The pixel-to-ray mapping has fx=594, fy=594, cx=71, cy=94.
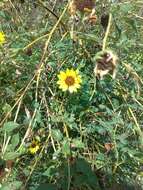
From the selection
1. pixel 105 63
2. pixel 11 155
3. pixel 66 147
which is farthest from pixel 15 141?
pixel 105 63

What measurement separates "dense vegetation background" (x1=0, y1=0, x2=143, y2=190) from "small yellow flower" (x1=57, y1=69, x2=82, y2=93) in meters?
0.04

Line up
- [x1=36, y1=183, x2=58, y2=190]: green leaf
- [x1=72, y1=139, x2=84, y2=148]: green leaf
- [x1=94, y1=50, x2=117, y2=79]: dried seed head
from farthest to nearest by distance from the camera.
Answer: [x1=72, y1=139, x2=84, y2=148]: green leaf, [x1=36, y1=183, x2=58, y2=190]: green leaf, [x1=94, y1=50, x2=117, y2=79]: dried seed head

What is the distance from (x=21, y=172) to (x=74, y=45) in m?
0.46

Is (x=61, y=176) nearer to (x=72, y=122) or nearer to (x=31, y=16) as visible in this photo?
(x=72, y=122)

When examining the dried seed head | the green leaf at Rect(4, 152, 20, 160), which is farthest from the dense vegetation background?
the dried seed head

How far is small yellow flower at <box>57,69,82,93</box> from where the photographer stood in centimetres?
182

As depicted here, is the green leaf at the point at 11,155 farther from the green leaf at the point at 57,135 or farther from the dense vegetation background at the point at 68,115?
the green leaf at the point at 57,135

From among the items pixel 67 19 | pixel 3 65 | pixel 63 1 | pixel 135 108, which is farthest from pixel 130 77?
pixel 63 1

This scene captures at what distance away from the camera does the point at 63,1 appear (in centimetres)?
248

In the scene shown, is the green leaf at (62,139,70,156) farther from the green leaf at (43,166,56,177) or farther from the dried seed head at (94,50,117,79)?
the dried seed head at (94,50,117,79)

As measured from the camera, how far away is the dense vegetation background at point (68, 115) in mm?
Result: 1743

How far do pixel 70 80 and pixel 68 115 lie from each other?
11cm

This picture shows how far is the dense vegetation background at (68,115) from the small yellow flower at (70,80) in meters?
0.04

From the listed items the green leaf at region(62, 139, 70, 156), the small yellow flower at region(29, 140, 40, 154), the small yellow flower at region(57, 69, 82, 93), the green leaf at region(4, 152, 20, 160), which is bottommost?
the small yellow flower at region(29, 140, 40, 154)
